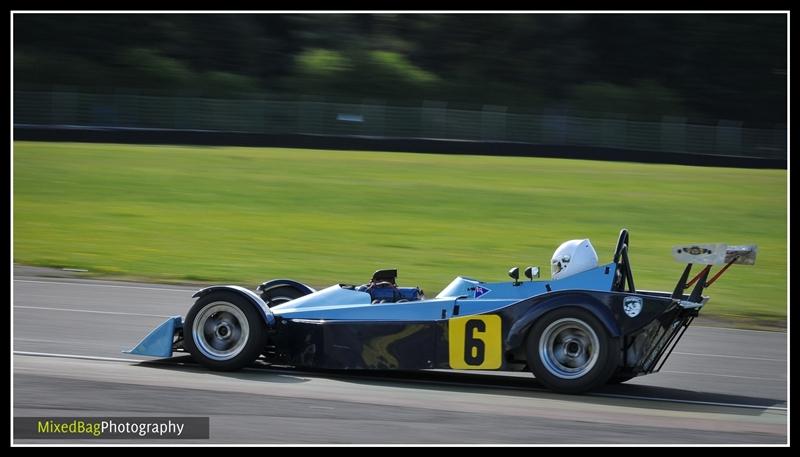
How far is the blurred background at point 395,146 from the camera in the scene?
2045cm

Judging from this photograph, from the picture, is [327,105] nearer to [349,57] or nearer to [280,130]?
[280,130]

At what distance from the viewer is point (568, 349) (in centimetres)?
880

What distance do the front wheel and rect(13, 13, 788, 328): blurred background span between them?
6.82 meters

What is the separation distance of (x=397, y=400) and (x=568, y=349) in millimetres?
1495

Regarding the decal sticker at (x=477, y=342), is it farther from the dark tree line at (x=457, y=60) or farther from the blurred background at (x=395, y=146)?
the dark tree line at (x=457, y=60)


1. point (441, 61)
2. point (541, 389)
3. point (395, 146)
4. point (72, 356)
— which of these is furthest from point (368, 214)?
point (441, 61)

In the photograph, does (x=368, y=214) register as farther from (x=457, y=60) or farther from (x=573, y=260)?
(x=457, y=60)

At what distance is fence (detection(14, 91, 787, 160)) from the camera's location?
3925 cm

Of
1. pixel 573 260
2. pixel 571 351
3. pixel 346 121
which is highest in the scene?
pixel 346 121

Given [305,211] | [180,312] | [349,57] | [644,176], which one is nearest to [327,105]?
[349,57]

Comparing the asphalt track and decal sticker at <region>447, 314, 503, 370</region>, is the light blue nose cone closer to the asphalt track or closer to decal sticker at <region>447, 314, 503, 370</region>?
the asphalt track

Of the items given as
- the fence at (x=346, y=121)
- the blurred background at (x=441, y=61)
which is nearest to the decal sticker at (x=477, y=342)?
the fence at (x=346, y=121)

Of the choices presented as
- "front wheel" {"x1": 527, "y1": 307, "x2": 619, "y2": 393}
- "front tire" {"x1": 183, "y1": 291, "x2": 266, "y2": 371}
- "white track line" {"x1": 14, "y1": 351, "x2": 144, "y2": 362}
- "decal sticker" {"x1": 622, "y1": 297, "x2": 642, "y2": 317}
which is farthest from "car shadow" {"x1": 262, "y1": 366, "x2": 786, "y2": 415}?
"white track line" {"x1": 14, "y1": 351, "x2": 144, "y2": 362}

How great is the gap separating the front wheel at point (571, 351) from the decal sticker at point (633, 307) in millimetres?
257
